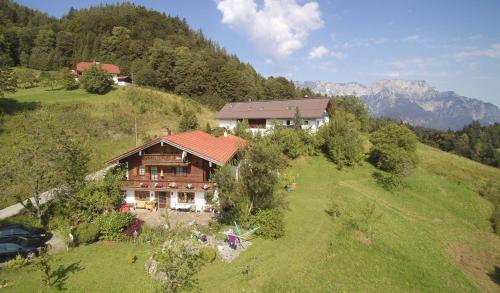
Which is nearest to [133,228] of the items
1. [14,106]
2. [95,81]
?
[14,106]

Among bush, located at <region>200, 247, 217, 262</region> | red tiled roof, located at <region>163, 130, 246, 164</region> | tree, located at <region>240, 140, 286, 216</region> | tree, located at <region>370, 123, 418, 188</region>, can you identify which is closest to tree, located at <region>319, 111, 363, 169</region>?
tree, located at <region>370, 123, 418, 188</region>

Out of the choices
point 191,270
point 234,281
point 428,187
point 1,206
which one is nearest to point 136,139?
point 1,206

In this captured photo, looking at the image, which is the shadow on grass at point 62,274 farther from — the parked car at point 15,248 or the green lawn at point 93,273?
the parked car at point 15,248

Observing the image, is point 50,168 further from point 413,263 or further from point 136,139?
point 413,263

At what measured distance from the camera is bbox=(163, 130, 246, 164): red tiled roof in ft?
86.8

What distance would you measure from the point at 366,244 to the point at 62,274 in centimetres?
2073

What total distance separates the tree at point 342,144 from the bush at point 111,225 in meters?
30.3

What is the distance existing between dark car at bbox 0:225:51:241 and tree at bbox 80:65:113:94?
43360mm

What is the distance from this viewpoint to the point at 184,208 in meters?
26.8

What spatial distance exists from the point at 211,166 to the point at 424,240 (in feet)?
Result: 65.8

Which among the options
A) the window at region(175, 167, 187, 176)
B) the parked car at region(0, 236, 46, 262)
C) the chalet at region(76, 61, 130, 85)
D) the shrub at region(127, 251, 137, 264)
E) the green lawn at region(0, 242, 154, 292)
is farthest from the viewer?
the chalet at region(76, 61, 130, 85)

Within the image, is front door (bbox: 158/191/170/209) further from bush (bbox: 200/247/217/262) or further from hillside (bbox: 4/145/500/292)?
bush (bbox: 200/247/217/262)

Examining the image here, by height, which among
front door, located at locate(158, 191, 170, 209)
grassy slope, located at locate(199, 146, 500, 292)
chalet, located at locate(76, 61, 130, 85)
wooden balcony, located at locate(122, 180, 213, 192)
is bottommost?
grassy slope, located at locate(199, 146, 500, 292)

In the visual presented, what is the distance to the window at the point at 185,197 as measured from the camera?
27297 mm
